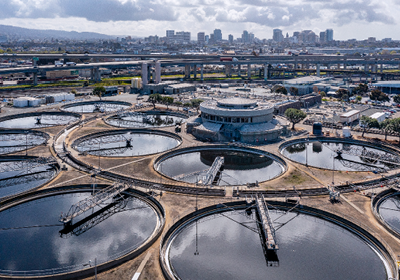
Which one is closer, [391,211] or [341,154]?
[391,211]

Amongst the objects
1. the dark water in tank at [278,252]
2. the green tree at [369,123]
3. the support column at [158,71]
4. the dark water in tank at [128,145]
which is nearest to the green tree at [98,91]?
the support column at [158,71]

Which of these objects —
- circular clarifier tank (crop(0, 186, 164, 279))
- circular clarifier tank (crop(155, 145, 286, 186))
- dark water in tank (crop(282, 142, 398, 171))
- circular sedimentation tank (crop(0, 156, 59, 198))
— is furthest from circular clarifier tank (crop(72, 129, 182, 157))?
dark water in tank (crop(282, 142, 398, 171))

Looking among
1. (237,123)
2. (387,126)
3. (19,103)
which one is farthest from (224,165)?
(19,103)

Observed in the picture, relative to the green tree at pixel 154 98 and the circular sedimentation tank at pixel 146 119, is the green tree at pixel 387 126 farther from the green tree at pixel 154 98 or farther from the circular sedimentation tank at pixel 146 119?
the green tree at pixel 154 98

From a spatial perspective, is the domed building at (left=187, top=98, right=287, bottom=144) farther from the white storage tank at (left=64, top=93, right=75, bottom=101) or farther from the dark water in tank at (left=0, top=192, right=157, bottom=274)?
the white storage tank at (left=64, top=93, right=75, bottom=101)

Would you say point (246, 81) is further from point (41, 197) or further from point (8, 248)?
point (8, 248)

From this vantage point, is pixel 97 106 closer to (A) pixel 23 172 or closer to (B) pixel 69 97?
(B) pixel 69 97
